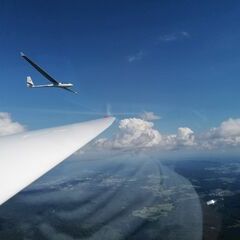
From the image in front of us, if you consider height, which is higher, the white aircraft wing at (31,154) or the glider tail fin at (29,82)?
the glider tail fin at (29,82)

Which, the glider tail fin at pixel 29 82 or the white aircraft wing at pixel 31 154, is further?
the glider tail fin at pixel 29 82

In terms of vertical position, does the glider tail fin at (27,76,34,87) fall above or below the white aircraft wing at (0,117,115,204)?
above

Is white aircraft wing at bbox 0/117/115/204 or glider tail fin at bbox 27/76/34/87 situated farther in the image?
glider tail fin at bbox 27/76/34/87

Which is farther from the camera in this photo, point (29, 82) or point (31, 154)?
point (29, 82)

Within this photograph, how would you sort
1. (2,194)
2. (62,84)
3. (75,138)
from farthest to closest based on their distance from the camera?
1. (62,84)
2. (75,138)
3. (2,194)

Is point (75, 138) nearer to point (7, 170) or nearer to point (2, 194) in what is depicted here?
point (7, 170)

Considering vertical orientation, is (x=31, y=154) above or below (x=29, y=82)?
below

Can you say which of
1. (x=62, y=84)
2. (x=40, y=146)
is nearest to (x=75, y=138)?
(x=40, y=146)

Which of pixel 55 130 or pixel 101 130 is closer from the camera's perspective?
pixel 55 130
